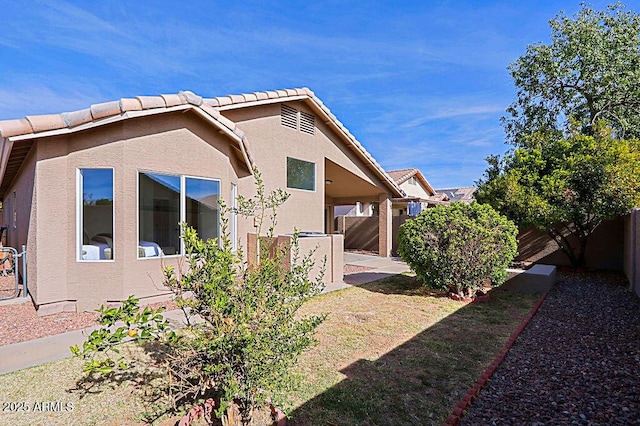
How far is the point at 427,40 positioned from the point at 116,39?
13.5m

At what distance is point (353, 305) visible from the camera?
9.64 metres

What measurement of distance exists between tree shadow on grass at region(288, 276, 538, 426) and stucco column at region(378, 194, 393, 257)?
40.9 feet

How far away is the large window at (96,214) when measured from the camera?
330 inches

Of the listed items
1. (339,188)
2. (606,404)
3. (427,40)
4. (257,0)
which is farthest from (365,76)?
(606,404)

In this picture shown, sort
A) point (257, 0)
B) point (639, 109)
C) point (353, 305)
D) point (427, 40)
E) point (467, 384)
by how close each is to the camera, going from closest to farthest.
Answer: point (467, 384) < point (353, 305) < point (257, 0) < point (427, 40) < point (639, 109)

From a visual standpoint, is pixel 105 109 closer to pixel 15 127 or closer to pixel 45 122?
pixel 45 122

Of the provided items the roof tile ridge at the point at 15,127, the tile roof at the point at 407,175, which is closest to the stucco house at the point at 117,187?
the roof tile ridge at the point at 15,127

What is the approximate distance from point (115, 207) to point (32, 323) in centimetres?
293

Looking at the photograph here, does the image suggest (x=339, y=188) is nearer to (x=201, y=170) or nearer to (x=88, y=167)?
(x=201, y=170)

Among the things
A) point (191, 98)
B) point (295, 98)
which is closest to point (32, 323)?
point (191, 98)

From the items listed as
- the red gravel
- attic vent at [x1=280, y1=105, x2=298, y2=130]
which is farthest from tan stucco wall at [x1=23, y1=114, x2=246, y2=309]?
attic vent at [x1=280, y1=105, x2=298, y2=130]

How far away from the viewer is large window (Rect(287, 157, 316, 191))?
14578mm

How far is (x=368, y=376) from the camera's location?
207 inches

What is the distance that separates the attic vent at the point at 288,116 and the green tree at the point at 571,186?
9537mm
